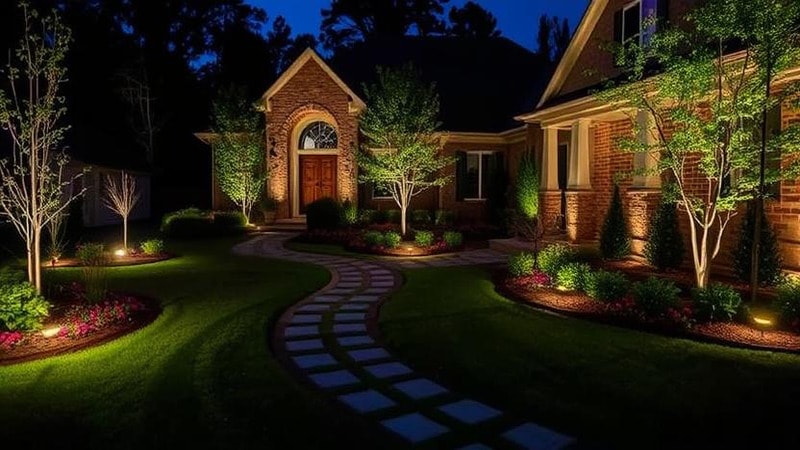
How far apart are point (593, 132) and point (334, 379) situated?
438 inches

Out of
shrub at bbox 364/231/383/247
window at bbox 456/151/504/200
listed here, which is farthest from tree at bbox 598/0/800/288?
window at bbox 456/151/504/200

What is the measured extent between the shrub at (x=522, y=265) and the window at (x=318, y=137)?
37.7 feet

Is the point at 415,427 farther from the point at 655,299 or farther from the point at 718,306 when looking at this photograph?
the point at 718,306

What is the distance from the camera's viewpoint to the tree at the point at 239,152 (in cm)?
1822

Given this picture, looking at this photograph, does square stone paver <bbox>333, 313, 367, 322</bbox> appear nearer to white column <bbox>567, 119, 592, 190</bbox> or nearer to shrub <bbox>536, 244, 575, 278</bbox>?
shrub <bbox>536, 244, 575, 278</bbox>

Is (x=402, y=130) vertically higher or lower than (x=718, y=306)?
higher

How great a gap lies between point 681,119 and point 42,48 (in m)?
8.29

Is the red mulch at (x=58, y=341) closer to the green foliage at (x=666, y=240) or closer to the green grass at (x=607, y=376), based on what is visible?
the green grass at (x=607, y=376)

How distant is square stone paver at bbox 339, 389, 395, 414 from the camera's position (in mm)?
4118

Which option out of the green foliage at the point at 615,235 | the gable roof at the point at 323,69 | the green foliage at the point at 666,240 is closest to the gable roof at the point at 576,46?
the green foliage at the point at 615,235

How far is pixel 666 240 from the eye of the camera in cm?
955

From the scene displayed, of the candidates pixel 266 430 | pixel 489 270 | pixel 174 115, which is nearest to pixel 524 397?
pixel 266 430

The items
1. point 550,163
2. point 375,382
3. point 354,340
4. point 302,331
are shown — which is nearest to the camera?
point 375,382

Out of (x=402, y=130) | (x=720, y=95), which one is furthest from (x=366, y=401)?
(x=402, y=130)
